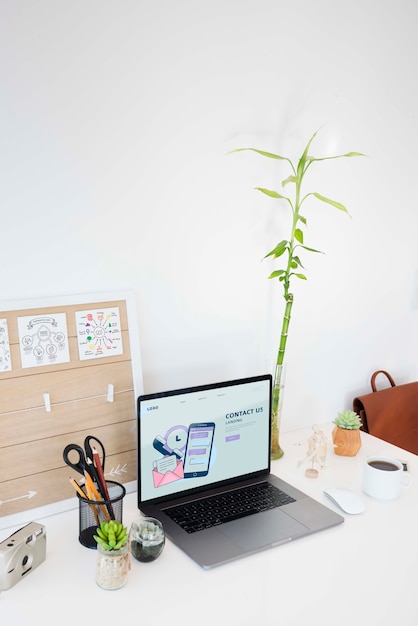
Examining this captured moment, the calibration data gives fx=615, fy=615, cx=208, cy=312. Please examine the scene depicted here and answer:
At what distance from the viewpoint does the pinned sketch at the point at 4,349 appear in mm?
1198

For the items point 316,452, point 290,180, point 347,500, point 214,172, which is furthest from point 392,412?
point 214,172

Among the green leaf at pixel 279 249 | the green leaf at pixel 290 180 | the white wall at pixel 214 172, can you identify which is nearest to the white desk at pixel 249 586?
the white wall at pixel 214 172

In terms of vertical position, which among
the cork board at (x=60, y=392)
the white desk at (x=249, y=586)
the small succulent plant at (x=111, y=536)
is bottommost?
the white desk at (x=249, y=586)

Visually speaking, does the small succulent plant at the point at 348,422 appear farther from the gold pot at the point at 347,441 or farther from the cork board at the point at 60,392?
the cork board at the point at 60,392

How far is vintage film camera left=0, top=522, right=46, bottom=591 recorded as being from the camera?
99 cm

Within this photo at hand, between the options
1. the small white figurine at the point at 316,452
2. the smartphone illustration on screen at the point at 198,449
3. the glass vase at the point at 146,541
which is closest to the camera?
the glass vase at the point at 146,541

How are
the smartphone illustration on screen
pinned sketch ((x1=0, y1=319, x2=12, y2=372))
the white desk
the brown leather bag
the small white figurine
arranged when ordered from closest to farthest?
the white desk → pinned sketch ((x1=0, y1=319, x2=12, y2=372)) → the smartphone illustration on screen → the small white figurine → the brown leather bag

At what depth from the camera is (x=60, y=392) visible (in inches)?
Answer: 49.4

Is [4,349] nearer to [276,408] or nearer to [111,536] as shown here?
[111,536]

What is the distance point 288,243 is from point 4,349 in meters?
0.74

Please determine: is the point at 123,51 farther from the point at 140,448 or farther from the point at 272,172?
the point at 140,448

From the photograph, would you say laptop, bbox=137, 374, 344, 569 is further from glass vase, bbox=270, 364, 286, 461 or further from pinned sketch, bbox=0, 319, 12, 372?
pinned sketch, bbox=0, 319, 12, 372

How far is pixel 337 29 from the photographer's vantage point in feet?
5.15

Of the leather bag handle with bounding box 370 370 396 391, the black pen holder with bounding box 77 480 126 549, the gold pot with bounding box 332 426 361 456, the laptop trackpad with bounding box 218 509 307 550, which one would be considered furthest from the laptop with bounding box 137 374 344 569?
the leather bag handle with bounding box 370 370 396 391
